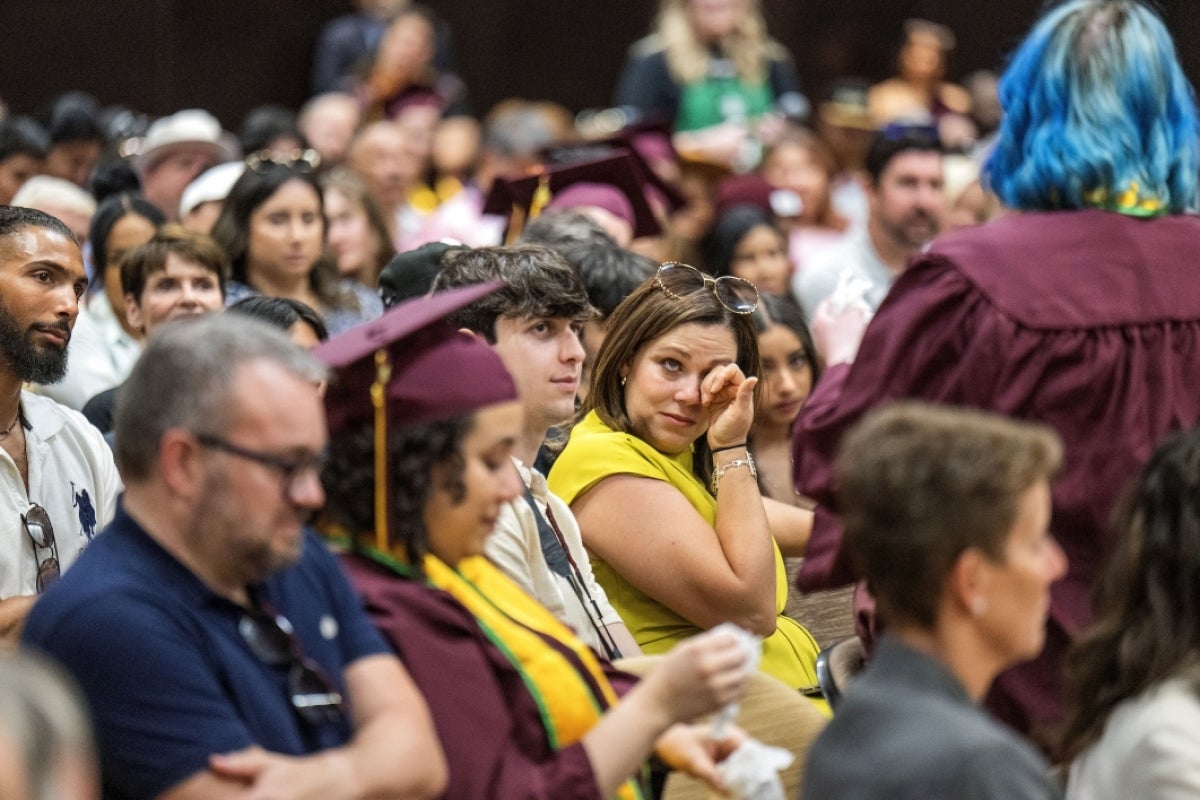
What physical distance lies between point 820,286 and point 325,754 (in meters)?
4.63

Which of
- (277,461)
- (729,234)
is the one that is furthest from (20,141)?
(277,461)

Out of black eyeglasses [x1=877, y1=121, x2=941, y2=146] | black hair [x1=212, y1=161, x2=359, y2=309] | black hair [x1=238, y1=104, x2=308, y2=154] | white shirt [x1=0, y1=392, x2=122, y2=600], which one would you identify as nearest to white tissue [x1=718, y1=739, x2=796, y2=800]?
white shirt [x1=0, y1=392, x2=122, y2=600]

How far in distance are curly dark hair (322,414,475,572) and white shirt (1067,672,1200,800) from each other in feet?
3.25

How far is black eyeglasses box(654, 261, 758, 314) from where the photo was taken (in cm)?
368

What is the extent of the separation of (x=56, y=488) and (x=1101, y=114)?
7.28 feet

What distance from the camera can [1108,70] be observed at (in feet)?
9.22

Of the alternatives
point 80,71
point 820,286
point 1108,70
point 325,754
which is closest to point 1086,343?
point 1108,70

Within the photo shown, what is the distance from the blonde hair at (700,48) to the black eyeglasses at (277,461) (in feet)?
24.8

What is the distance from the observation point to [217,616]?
2.27 m

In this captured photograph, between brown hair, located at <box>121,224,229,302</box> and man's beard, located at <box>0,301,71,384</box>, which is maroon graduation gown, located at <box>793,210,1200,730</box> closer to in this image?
man's beard, located at <box>0,301,71,384</box>

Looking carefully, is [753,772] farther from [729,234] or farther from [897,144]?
[897,144]

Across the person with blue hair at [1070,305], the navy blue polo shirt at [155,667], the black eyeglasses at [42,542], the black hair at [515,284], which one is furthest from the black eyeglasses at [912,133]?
the navy blue polo shirt at [155,667]

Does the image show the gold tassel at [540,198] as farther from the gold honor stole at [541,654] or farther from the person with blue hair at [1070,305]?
the gold honor stole at [541,654]

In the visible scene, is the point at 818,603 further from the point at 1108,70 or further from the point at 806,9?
the point at 806,9
